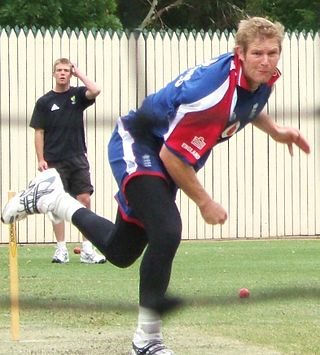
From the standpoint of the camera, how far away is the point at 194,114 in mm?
6078

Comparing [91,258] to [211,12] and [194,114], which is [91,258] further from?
[194,114]

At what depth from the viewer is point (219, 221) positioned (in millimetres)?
6109

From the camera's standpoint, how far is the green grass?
7336 mm

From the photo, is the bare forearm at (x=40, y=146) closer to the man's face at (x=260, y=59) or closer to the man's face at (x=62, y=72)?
the man's face at (x=62, y=72)

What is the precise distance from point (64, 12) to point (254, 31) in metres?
0.91

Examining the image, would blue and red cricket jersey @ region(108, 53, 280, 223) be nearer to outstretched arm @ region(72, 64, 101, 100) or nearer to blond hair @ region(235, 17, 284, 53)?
blond hair @ region(235, 17, 284, 53)

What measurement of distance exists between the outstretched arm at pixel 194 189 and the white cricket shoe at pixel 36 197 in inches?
48.7

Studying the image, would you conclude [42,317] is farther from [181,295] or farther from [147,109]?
[147,109]

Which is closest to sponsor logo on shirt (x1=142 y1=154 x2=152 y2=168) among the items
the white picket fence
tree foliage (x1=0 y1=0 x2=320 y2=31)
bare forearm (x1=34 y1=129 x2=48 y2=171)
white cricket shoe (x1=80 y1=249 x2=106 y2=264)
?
tree foliage (x1=0 y1=0 x2=320 y2=31)

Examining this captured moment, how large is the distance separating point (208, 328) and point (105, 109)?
407cm

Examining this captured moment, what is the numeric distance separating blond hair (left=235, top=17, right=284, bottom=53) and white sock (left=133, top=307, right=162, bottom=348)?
1.32m

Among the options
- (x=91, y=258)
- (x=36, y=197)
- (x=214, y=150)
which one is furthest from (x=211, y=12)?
(x=214, y=150)

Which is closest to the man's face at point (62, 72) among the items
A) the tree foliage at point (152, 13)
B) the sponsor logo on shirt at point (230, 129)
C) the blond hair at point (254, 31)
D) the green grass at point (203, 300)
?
the green grass at point (203, 300)

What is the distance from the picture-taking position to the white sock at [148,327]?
657 cm
